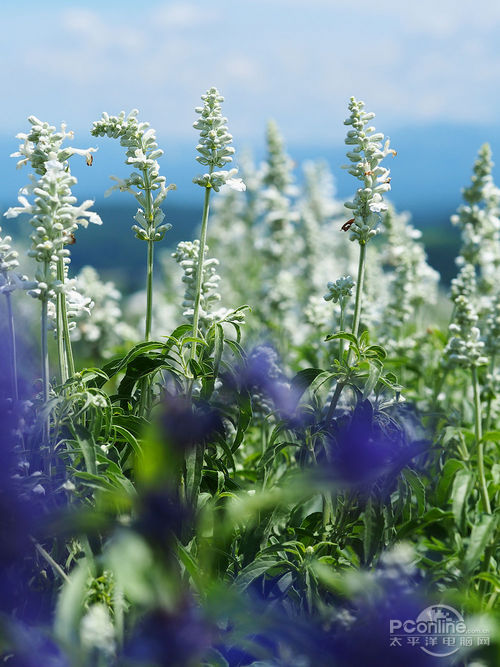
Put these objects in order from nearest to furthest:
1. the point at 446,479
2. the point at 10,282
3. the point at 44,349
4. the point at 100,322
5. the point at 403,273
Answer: the point at 44,349 < the point at 10,282 < the point at 446,479 < the point at 403,273 < the point at 100,322

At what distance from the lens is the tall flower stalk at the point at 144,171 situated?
272cm

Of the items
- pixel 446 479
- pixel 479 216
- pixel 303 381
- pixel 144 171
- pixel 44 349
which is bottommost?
pixel 446 479

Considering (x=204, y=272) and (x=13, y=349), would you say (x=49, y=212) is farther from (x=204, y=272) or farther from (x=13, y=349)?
(x=204, y=272)

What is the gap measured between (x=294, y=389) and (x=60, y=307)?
901mm

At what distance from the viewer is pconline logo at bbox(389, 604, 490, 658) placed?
1.68 metres

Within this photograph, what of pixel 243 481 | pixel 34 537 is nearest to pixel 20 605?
pixel 34 537

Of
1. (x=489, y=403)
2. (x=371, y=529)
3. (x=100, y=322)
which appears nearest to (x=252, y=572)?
(x=371, y=529)

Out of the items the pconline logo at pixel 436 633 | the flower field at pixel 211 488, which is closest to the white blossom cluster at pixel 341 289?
the flower field at pixel 211 488

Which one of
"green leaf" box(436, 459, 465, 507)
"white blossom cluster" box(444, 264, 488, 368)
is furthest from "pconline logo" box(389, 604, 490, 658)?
"white blossom cluster" box(444, 264, 488, 368)

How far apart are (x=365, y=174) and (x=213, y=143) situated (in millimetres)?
591

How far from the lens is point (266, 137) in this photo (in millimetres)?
8633

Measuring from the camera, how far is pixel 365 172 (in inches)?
109

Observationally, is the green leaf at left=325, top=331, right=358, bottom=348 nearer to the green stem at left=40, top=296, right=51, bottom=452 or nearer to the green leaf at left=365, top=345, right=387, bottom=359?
the green leaf at left=365, top=345, right=387, bottom=359

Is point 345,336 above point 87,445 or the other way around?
above
